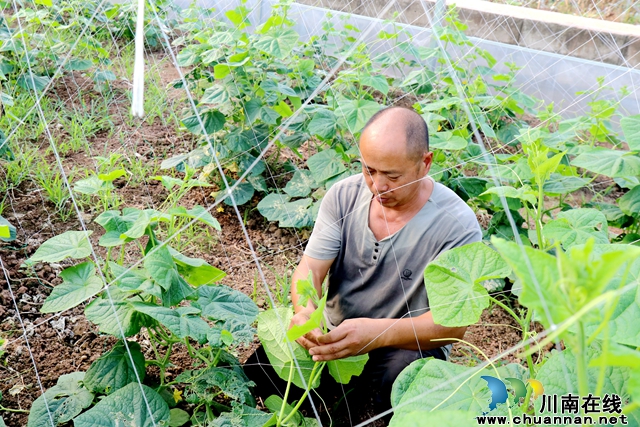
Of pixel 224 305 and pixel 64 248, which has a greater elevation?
pixel 64 248

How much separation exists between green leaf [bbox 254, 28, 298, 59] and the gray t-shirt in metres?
0.87

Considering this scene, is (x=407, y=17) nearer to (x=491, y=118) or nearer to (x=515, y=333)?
(x=491, y=118)

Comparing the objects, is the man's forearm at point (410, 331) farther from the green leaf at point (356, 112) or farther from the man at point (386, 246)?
the green leaf at point (356, 112)

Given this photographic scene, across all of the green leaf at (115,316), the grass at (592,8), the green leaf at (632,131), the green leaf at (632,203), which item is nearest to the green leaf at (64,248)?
the green leaf at (115,316)

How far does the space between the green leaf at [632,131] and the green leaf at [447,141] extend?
590mm

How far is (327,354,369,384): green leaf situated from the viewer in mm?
1732

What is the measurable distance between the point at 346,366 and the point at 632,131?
1.21m

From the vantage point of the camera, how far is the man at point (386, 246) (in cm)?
179

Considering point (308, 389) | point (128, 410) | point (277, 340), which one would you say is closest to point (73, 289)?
point (128, 410)

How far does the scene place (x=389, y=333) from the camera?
1.83 meters

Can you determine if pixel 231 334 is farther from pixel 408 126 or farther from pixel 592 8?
pixel 592 8

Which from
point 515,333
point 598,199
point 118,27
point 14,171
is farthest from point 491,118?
point 118,27

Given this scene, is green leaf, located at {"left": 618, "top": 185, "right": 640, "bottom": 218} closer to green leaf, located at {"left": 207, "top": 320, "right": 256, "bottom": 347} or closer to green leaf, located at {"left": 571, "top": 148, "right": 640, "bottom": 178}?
green leaf, located at {"left": 571, "top": 148, "right": 640, "bottom": 178}

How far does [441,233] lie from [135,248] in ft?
4.53
